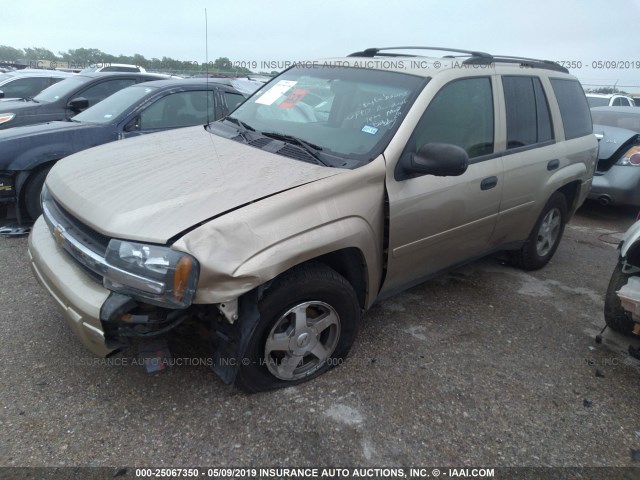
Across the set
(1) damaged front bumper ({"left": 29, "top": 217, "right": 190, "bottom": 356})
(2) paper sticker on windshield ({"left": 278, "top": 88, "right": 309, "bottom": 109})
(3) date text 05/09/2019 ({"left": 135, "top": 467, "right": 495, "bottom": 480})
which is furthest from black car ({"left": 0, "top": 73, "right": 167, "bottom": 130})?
(3) date text 05/09/2019 ({"left": 135, "top": 467, "right": 495, "bottom": 480})

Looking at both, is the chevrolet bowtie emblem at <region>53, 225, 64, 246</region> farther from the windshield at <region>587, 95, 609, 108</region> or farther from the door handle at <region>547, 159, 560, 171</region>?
the windshield at <region>587, 95, 609, 108</region>

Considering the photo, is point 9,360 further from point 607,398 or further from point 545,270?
point 545,270

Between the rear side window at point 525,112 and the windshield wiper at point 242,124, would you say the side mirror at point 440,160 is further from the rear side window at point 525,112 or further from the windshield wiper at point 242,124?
the windshield wiper at point 242,124

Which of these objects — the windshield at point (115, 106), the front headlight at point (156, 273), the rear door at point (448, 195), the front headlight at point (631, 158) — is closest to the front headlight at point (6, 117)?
the windshield at point (115, 106)

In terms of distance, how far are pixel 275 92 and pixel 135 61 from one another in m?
23.8

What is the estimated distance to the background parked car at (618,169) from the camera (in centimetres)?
617

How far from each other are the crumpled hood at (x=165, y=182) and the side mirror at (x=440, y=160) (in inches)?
19.2

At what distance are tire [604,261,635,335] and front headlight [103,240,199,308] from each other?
2840 millimetres

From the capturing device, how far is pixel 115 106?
538cm

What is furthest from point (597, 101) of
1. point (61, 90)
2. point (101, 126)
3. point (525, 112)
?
point (61, 90)

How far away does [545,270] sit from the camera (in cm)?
460

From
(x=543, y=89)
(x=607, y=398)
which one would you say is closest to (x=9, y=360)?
(x=607, y=398)

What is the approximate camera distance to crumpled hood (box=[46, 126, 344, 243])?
2.14m

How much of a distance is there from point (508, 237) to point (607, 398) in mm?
1436
